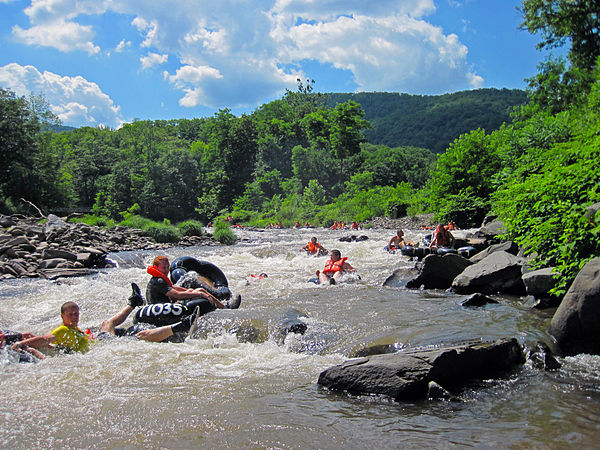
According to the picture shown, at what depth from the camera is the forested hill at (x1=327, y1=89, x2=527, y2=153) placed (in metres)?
120

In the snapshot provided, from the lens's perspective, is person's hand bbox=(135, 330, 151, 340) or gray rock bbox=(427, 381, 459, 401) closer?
gray rock bbox=(427, 381, 459, 401)

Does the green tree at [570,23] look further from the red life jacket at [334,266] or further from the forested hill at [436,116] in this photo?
the forested hill at [436,116]

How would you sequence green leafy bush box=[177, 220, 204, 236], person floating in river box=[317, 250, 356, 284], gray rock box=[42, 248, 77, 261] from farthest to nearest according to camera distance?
1. green leafy bush box=[177, 220, 204, 236]
2. gray rock box=[42, 248, 77, 261]
3. person floating in river box=[317, 250, 356, 284]

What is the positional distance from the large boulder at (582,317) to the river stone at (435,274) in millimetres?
4611

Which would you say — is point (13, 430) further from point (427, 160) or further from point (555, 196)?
point (427, 160)

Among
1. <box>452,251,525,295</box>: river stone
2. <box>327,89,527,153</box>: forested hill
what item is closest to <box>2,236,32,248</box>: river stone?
<box>452,251,525,295</box>: river stone

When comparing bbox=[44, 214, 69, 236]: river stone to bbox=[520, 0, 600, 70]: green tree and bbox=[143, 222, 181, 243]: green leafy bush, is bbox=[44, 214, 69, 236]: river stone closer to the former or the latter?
bbox=[143, 222, 181, 243]: green leafy bush

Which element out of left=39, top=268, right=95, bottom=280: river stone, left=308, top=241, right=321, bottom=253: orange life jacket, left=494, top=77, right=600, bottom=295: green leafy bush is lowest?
left=39, top=268, right=95, bottom=280: river stone

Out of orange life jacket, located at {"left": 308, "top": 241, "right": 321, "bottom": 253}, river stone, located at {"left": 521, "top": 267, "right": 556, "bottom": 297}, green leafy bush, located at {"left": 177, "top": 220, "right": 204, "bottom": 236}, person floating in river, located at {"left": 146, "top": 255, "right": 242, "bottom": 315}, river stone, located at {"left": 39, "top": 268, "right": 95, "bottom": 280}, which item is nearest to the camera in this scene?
river stone, located at {"left": 521, "top": 267, "right": 556, "bottom": 297}

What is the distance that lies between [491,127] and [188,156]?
79884 millimetres

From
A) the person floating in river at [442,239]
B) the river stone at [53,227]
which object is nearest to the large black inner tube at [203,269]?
the person floating in river at [442,239]

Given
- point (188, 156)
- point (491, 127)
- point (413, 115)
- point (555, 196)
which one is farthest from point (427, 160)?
point (555, 196)

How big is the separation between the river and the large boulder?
242 millimetres

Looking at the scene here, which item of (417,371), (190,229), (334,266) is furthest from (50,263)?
(417,371)
